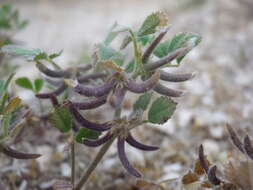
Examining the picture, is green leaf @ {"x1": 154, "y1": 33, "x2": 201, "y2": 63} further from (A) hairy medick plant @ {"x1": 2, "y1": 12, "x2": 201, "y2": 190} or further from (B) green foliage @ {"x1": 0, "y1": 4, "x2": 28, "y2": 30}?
(B) green foliage @ {"x1": 0, "y1": 4, "x2": 28, "y2": 30}

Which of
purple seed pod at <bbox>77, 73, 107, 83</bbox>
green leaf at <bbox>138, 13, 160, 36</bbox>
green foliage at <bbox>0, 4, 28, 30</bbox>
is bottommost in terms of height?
purple seed pod at <bbox>77, 73, 107, 83</bbox>

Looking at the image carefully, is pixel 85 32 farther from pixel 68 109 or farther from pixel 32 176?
pixel 68 109

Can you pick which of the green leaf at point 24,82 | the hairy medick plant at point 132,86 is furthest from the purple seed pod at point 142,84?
the green leaf at point 24,82

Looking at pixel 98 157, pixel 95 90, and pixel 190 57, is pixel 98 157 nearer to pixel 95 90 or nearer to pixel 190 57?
pixel 95 90

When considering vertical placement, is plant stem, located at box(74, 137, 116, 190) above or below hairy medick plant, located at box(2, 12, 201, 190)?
below

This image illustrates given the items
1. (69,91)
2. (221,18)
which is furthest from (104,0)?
(69,91)

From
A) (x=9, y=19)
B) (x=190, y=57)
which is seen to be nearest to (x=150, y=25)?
(x=9, y=19)

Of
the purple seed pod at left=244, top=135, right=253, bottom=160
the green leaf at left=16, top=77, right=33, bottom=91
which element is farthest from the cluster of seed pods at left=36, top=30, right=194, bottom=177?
the green leaf at left=16, top=77, right=33, bottom=91
